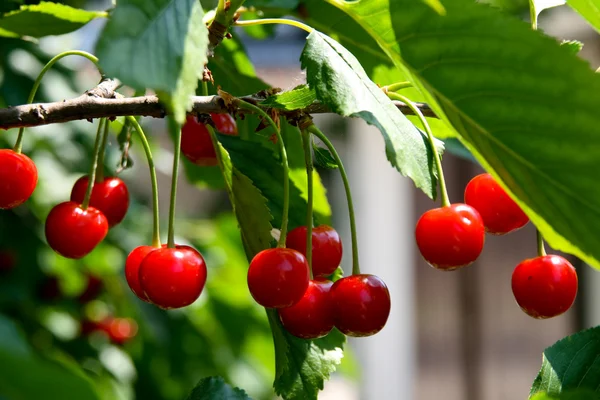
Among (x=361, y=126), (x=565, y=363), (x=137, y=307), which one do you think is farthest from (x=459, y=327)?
(x=565, y=363)

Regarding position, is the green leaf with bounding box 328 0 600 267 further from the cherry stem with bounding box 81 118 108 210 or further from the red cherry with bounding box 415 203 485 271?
the cherry stem with bounding box 81 118 108 210

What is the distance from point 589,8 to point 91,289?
1.96 metres

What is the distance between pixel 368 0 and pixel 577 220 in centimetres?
32

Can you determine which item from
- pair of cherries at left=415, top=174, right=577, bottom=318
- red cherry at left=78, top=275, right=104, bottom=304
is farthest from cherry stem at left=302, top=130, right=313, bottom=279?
red cherry at left=78, top=275, right=104, bottom=304

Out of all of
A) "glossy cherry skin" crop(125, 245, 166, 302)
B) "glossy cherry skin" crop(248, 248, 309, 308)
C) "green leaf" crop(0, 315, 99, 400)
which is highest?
"glossy cherry skin" crop(125, 245, 166, 302)

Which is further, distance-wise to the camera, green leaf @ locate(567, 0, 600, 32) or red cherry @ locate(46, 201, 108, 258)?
red cherry @ locate(46, 201, 108, 258)

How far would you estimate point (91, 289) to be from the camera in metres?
2.51

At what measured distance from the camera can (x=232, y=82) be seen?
125 cm

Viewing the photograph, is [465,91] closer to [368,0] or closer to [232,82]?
[368,0]

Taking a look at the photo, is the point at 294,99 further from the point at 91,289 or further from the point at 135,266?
the point at 91,289

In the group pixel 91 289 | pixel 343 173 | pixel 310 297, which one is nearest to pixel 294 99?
pixel 343 173

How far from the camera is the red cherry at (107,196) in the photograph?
1082mm

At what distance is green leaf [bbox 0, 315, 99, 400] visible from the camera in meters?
0.40

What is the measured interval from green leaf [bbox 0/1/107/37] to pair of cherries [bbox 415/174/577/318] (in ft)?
1.80
